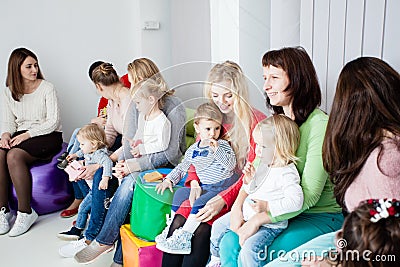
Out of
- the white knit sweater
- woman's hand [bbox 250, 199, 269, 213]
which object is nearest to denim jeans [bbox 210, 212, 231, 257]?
woman's hand [bbox 250, 199, 269, 213]

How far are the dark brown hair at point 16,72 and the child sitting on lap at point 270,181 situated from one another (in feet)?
7.44

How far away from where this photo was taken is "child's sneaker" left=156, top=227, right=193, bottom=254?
1956mm

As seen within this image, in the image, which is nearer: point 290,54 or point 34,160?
point 290,54

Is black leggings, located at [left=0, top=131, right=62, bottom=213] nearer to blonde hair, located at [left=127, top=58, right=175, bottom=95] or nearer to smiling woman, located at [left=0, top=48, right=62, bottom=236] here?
smiling woman, located at [left=0, top=48, right=62, bottom=236]

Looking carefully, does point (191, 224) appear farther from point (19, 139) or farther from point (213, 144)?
point (19, 139)

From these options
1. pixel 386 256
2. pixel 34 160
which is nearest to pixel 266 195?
pixel 386 256

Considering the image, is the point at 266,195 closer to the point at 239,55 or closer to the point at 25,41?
the point at 239,55

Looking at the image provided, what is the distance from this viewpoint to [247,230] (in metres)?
1.71

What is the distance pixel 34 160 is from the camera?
328 cm

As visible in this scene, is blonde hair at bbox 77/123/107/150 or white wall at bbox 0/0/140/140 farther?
white wall at bbox 0/0/140/140

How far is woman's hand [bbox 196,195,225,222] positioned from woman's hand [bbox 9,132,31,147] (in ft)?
6.16

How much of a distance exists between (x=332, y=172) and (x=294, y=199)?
0.17m

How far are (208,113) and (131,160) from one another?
0.59m

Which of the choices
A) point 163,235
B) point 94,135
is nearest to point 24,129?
point 94,135
